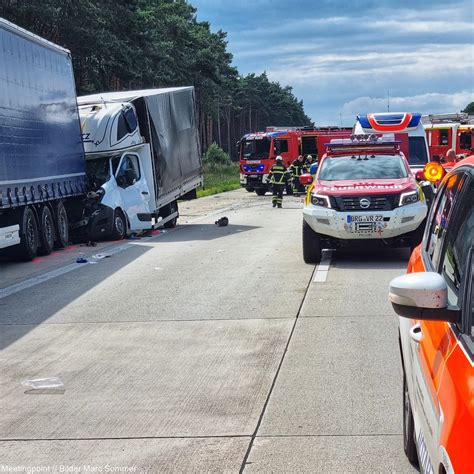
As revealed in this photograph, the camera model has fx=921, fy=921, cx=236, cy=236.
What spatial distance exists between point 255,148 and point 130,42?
28.8 ft

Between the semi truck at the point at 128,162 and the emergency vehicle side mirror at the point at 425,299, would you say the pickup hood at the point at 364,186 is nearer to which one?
the semi truck at the point at 128,162

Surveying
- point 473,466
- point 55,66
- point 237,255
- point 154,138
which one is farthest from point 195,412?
point 154,138

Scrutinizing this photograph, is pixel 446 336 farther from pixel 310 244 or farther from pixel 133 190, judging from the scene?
pixel 133 190

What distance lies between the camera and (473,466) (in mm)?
2438

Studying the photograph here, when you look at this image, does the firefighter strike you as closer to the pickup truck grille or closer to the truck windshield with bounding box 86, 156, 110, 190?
the truck windshield with bounding box 86, 156, 110, 190

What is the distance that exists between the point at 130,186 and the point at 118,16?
2555cm

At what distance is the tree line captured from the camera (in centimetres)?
4103

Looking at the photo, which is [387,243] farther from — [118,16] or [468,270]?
[118,16]

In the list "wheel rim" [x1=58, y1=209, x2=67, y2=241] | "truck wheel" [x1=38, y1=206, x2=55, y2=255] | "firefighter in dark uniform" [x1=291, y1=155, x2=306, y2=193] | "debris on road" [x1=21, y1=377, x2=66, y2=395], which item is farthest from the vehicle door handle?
"firefighter in dark uniform" [x1=291, y1=155, x2=306, y2=193]

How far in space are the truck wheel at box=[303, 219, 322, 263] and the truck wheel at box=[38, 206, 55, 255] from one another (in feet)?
19.8

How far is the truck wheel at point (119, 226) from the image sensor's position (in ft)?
68.0

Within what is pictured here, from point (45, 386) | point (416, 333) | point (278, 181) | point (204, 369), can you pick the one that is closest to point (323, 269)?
point (204, 369)

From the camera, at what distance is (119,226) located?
826 inches

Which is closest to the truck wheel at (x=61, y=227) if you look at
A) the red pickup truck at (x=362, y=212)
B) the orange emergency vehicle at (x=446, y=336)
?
the red pickup truck at (x=362, y=212)
